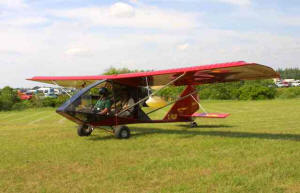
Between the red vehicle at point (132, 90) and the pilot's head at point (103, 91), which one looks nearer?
the red vehicle at point (132, 90)

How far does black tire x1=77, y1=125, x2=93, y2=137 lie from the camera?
11969 millimetres

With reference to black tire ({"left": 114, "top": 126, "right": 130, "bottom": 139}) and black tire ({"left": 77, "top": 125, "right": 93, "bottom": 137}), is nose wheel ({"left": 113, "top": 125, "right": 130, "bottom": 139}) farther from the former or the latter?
black tire ({"left": 77, "top": 125, "right": 93, "bottom": 137})

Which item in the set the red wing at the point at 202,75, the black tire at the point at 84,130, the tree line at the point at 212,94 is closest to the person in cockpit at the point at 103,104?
the red wing at the point at 202,75

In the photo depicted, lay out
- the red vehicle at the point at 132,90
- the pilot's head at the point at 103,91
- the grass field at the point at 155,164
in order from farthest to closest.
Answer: the pilot's head at the point at 103,91 < the red vehicle at the point at 132,90 < the grass field at the point at 155,164

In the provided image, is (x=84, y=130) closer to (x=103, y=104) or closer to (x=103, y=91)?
(x=103, y=104)

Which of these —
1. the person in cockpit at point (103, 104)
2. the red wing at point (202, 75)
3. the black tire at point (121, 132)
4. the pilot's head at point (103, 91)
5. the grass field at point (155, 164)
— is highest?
the red wing at point (202, 75)

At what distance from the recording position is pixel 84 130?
39.5ft

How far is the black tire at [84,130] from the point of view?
1197 centimetres

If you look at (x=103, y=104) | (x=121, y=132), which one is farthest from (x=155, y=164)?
(x=103, y=104)

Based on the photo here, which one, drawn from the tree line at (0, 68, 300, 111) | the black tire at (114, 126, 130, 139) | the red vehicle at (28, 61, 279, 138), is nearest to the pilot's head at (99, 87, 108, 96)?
the red vehicle at (28, 61, 279, 138)

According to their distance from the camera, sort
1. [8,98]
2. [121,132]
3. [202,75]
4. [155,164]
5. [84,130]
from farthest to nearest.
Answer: [8,98], [84,130], [202,75], [121,132], [155,164]

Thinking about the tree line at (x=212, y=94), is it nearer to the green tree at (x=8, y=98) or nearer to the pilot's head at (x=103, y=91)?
the green tree at (x=8, y=98)

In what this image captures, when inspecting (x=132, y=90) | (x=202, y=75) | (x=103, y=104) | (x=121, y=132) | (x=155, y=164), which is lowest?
(x=155, y=164)

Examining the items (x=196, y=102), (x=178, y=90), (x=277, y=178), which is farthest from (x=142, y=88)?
(x=178, y=90)
